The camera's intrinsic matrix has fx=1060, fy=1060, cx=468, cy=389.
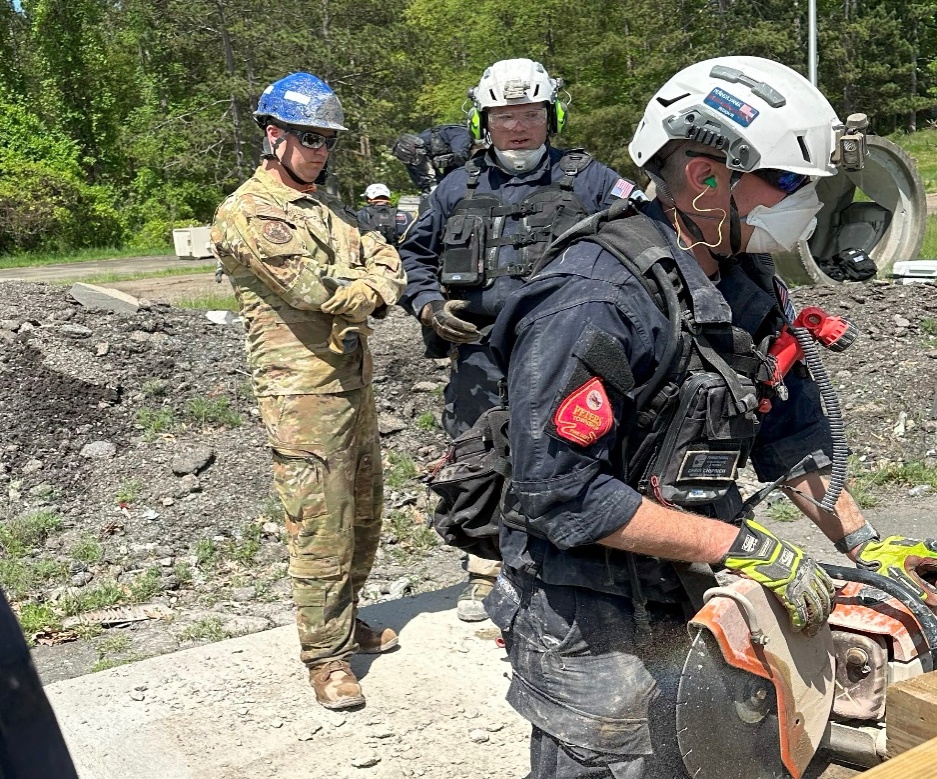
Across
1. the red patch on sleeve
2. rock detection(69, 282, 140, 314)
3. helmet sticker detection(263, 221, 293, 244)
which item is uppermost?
helmet sticker detection(263, 221, 293, 244)

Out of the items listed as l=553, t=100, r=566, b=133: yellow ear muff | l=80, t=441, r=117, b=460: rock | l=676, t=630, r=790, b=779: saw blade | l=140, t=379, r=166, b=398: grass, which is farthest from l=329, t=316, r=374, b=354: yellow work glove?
l=140, t=379, r=166, b=398: grass

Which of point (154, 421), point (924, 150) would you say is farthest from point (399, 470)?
point (924, 150)

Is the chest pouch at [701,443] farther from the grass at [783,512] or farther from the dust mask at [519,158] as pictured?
the grass at [783,512]

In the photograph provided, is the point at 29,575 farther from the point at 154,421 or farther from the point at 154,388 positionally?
the point at 154,388

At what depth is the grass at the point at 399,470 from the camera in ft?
21.5

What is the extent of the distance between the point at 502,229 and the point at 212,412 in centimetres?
346

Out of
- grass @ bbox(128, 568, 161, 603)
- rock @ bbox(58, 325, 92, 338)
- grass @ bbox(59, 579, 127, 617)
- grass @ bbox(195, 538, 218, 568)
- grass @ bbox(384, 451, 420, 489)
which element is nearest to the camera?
grass @ bbox(59, 579, 127, 617)

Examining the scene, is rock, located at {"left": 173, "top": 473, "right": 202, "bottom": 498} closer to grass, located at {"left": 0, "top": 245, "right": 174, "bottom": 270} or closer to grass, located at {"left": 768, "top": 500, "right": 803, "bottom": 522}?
grass, located at {"left": 768, "top": 500, "right": 803, "bottom": 522}

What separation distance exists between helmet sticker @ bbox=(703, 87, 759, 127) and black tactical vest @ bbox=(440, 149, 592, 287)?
7.23 ft

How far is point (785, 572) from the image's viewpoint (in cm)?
209

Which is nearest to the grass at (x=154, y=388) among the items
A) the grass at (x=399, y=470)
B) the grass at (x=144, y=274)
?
the grass at (x=399, y=470)

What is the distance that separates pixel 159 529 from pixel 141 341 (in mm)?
2665

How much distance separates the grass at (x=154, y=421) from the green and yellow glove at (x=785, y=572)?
5.48 m

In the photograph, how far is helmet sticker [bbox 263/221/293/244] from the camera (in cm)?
365
